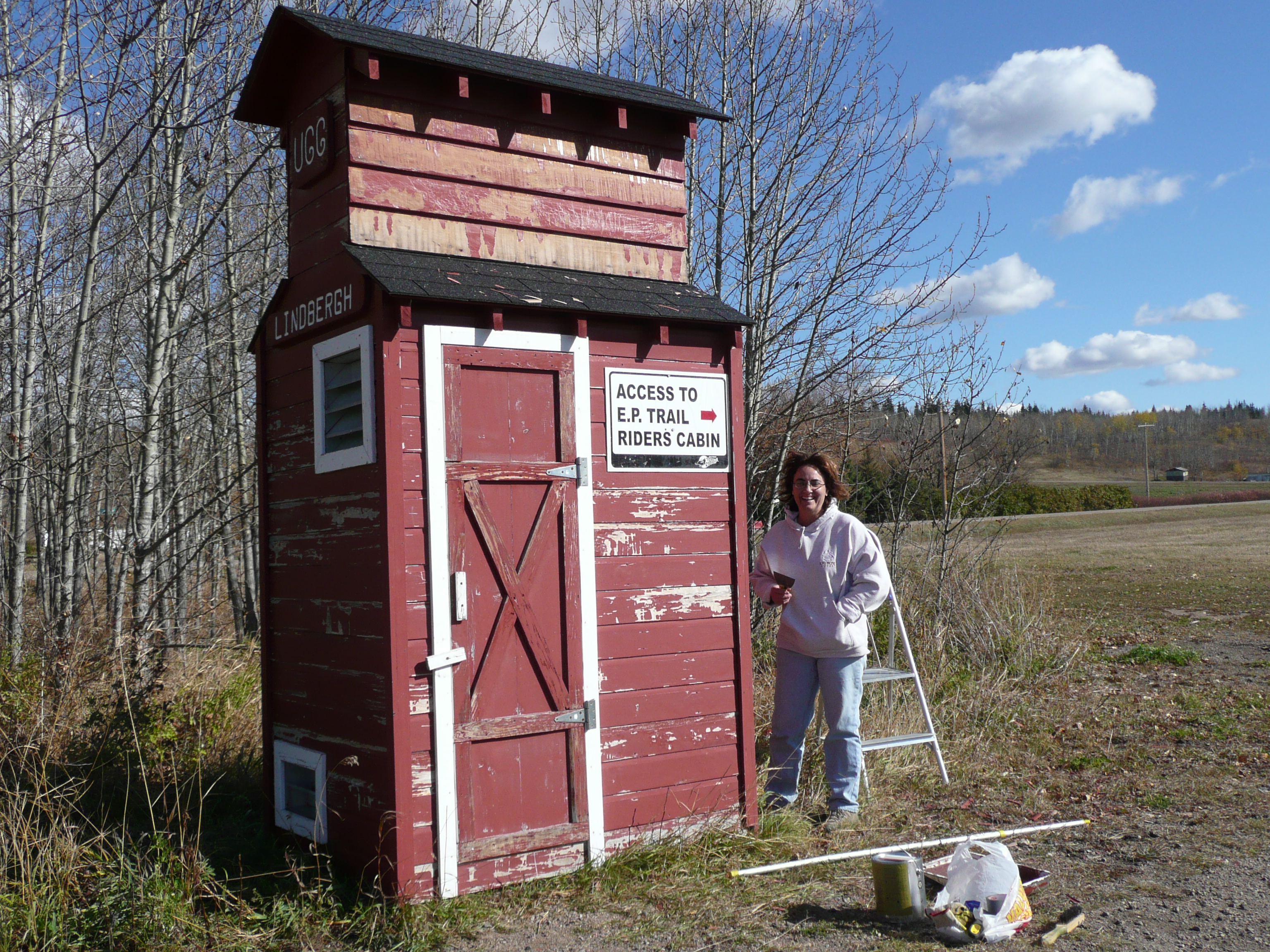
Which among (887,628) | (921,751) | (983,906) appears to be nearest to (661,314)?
(983,906)

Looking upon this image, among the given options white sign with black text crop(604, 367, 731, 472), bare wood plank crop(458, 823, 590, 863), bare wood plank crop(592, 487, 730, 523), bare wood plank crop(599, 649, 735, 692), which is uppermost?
white sign with black text crop(604, 367, 731, 472)

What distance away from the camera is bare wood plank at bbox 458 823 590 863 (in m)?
4.69

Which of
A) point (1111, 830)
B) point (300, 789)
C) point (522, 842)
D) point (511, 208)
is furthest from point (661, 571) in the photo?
point (1111, 830)

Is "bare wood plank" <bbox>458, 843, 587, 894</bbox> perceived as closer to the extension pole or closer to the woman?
the extension pole

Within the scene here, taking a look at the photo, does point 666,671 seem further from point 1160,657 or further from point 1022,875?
point 1160,657

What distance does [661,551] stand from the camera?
543 centimetres

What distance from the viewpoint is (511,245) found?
539cm

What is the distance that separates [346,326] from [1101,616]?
14.7m

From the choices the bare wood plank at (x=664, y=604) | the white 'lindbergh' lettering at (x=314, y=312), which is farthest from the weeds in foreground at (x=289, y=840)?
the white 'lindbergh' lettering at (x=314, y=312)

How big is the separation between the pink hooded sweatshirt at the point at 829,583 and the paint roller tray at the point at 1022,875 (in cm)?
124

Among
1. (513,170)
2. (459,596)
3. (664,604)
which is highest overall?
(513,170)

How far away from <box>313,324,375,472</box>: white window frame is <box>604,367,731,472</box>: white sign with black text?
1.23 metres

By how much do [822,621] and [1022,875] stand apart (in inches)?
63.3

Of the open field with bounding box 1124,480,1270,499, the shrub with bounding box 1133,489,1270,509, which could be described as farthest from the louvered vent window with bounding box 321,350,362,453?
the open field with bounding box 1124,480,1270,499
